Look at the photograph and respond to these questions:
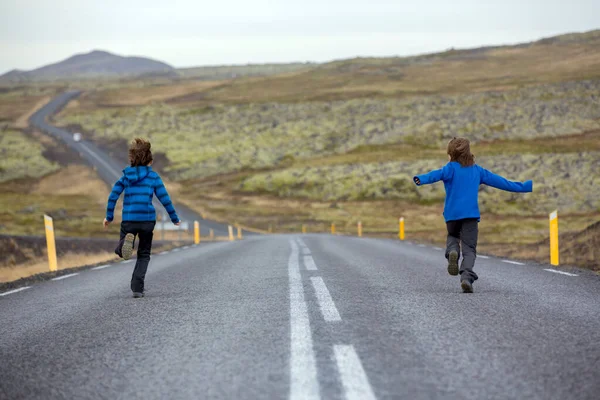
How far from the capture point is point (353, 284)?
9109mm

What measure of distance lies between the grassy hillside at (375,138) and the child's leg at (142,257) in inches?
1166

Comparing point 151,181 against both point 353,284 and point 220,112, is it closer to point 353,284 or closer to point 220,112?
point 353,284

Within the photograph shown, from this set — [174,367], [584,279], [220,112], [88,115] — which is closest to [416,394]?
[174,367]

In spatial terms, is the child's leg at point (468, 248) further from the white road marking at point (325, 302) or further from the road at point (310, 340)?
the white road marking at point (325, 302)

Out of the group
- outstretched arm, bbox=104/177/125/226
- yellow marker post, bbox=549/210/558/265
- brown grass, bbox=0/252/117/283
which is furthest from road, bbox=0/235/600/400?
brown grass, bbox=0/252/117/283

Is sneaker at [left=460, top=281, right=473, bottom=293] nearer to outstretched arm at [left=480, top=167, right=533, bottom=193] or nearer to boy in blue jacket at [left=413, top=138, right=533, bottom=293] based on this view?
boy in blue jacket at [left=413, top=138, right=533, bottom=293]

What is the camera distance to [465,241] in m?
8.38

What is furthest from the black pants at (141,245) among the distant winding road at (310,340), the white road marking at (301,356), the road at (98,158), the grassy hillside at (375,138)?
the road at (98,158)

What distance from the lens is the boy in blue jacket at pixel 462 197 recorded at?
328 inches

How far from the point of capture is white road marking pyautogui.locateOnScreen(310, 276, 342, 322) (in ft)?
21.1

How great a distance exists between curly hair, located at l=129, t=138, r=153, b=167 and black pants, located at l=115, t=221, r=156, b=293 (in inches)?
29.8

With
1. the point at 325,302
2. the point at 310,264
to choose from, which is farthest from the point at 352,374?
the point at 310,264

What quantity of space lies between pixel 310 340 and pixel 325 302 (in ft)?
6.26

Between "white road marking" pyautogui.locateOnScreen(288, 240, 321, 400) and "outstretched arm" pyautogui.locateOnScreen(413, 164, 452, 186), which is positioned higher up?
"outstretched arm" pyautogui.locateOnScreen(413, 164, 452, 186)
